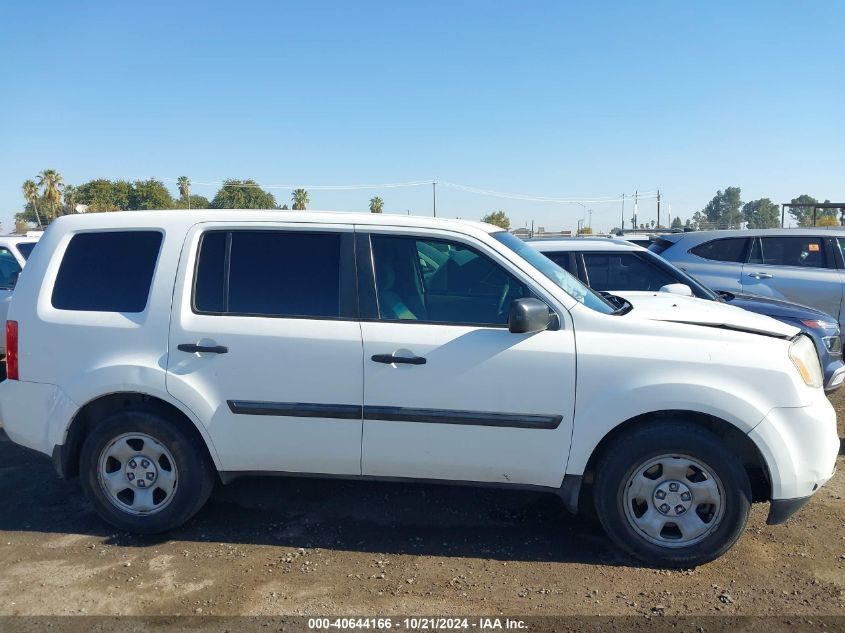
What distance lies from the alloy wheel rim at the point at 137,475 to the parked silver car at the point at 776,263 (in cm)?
715

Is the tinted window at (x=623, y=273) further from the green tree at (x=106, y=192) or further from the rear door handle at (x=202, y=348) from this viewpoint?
the green tree at (x=106, y=192)

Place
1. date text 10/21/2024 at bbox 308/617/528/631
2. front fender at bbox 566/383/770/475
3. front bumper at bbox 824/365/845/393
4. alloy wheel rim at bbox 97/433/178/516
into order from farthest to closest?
front bumper at bbox 824/365/845/393
alloy wheel rim at bbox 97/433/178/516
front fender at bbox 566/383/770/475
date text 10/21/2024 at bbox 308/617/528/631

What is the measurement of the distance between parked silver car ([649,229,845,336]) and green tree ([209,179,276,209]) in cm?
6179

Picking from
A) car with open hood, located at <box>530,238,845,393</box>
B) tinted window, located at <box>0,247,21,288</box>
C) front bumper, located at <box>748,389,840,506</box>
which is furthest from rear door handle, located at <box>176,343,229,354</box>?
tinted window, located at <box>0,247,21,288</box>

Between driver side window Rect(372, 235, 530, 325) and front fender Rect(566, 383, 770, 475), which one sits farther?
driver side window Rect(372, 235, 530, 325)

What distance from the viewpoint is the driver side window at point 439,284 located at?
3744 mm

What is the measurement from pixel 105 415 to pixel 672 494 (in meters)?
3.37

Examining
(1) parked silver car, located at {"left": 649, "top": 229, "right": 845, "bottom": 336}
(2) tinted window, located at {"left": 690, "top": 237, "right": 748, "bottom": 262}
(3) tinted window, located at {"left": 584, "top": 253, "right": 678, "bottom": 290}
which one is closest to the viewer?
(3) tinted window, located at {"left": 584, "top": 253, "right": 678, "bottom": 290}

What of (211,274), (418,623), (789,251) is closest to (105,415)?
(211,274)

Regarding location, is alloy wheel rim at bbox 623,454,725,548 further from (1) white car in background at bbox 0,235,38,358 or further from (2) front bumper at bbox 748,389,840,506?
(1) white car in background at bbox 0,235,38,358

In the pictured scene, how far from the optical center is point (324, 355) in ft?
12.2

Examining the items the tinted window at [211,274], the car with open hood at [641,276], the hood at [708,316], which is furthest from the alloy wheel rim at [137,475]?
the car with open hood at [641,276]

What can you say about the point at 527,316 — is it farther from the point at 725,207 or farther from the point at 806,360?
the point at 725,207

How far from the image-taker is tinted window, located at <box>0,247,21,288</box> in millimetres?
8586
